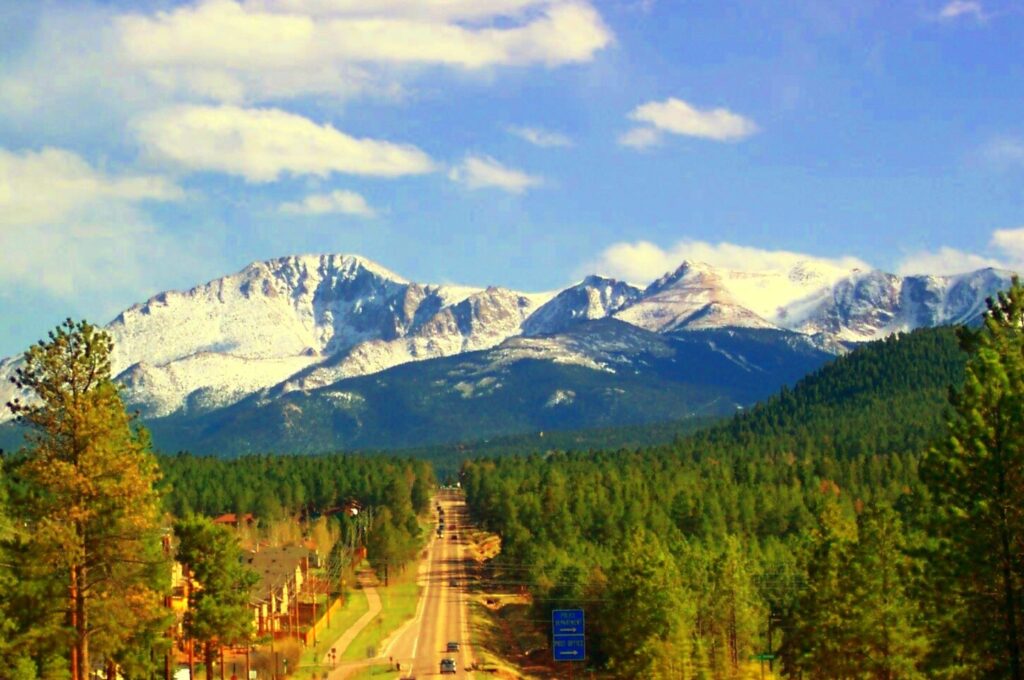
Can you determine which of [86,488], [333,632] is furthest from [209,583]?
[333,632]

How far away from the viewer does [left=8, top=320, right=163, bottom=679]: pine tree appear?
179 ft

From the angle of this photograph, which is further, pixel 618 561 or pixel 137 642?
pixel 618 561

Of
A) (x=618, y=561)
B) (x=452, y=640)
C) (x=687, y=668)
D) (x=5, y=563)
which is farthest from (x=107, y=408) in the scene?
(x=452, y=640)

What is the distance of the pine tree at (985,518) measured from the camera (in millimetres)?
52438

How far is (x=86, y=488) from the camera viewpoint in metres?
54.5

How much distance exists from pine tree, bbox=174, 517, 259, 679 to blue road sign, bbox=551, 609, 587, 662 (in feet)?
64.8

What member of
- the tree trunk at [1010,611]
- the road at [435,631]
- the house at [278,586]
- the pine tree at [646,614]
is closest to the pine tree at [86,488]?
the tree trunk at [1010,611]

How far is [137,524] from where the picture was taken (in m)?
55.4

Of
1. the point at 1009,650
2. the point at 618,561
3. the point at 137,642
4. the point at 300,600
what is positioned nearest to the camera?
the point at 1009,650

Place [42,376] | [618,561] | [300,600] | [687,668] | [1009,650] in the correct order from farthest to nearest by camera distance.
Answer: [300,600] → [618,561] → [687,668] → [42,376] → [1009,650]

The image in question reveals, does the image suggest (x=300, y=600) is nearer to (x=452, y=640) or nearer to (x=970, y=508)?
(x=452, y=640)

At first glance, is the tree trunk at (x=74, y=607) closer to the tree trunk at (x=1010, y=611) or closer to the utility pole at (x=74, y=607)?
the utility pole at (x=74, y=607)

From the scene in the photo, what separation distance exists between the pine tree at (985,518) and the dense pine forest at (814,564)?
54 millimetres

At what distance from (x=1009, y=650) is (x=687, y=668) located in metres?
49.9
